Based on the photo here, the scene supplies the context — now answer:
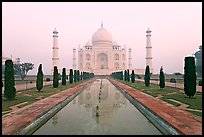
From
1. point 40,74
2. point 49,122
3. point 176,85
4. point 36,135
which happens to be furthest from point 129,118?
point 176,85

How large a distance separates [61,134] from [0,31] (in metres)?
3.20

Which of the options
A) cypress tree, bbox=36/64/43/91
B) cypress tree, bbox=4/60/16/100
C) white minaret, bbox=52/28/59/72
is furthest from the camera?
white minaret, bbox=52/28/59/72

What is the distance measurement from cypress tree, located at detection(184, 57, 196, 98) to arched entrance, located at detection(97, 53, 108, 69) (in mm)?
51764

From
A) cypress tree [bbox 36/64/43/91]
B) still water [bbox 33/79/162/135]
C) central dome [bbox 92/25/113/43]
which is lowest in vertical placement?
still water [bbox 33/79/162/135]

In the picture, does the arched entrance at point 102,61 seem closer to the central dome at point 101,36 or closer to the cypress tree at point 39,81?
the central dome at point 101,36

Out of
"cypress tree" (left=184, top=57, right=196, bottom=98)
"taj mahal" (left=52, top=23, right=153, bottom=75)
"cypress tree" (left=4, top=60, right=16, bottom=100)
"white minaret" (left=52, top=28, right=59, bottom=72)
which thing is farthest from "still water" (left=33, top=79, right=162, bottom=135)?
"taj mahal" (left=52, top=23, right=153, bottom=75)

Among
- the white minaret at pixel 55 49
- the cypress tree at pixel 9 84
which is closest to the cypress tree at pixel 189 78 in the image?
the cypress tree at pixel 9 84

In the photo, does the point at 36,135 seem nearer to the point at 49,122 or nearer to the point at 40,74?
the point at 49,122

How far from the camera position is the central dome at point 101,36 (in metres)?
60.2

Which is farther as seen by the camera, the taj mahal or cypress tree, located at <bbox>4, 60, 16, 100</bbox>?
the taj mahal

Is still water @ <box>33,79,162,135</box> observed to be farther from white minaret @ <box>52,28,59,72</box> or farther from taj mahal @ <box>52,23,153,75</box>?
taj mahal @ <box>52,23,153,75</box>

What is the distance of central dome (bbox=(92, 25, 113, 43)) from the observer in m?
60.2

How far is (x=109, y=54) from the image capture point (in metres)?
61.1

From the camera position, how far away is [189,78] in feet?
34.2
